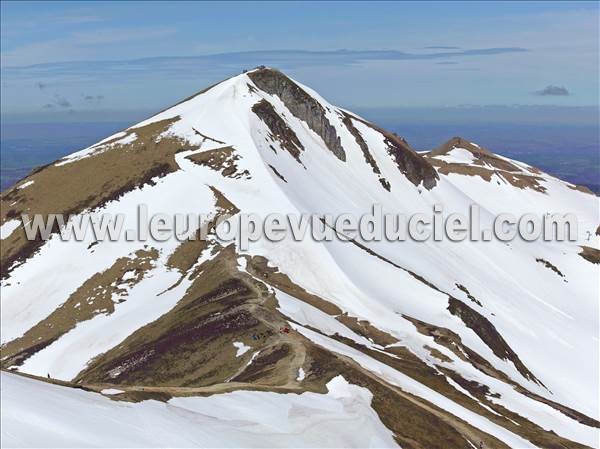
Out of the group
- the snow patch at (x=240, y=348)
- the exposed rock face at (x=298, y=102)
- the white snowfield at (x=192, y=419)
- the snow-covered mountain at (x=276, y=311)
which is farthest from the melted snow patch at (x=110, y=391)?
the exposed rock face at (x=298, y=102)

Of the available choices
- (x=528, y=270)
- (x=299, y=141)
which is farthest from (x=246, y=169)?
(x=528, y=270)

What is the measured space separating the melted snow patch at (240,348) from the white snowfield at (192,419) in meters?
9.68

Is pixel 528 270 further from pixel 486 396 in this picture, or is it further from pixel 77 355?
pixel 77 355

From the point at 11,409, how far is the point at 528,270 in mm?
137653

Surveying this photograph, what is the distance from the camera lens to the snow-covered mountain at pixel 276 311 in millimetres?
39281

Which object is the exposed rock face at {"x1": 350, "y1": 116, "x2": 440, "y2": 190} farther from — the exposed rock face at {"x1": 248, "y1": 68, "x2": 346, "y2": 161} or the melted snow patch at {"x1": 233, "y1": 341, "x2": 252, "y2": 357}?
the melted snow patch at {"x1": 233, "y1": 341, "x2": 252, "y2": 357}

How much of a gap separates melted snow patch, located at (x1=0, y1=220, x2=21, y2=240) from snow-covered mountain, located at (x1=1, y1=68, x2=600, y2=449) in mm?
763

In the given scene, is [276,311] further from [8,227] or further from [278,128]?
[278,128]

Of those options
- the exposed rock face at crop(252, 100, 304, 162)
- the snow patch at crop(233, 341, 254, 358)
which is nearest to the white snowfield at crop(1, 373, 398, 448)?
the snow patch at crop(233, 341, 254, 358)

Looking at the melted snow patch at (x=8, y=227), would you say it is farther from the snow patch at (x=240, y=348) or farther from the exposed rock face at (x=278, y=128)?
the snow patch at (x=240, y=348)

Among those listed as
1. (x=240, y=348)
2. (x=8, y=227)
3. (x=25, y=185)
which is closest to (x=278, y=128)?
(x=25, y=185)

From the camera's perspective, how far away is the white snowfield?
25.1m

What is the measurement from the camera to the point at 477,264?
135750 millimetres

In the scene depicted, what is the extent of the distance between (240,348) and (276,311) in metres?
7.28
